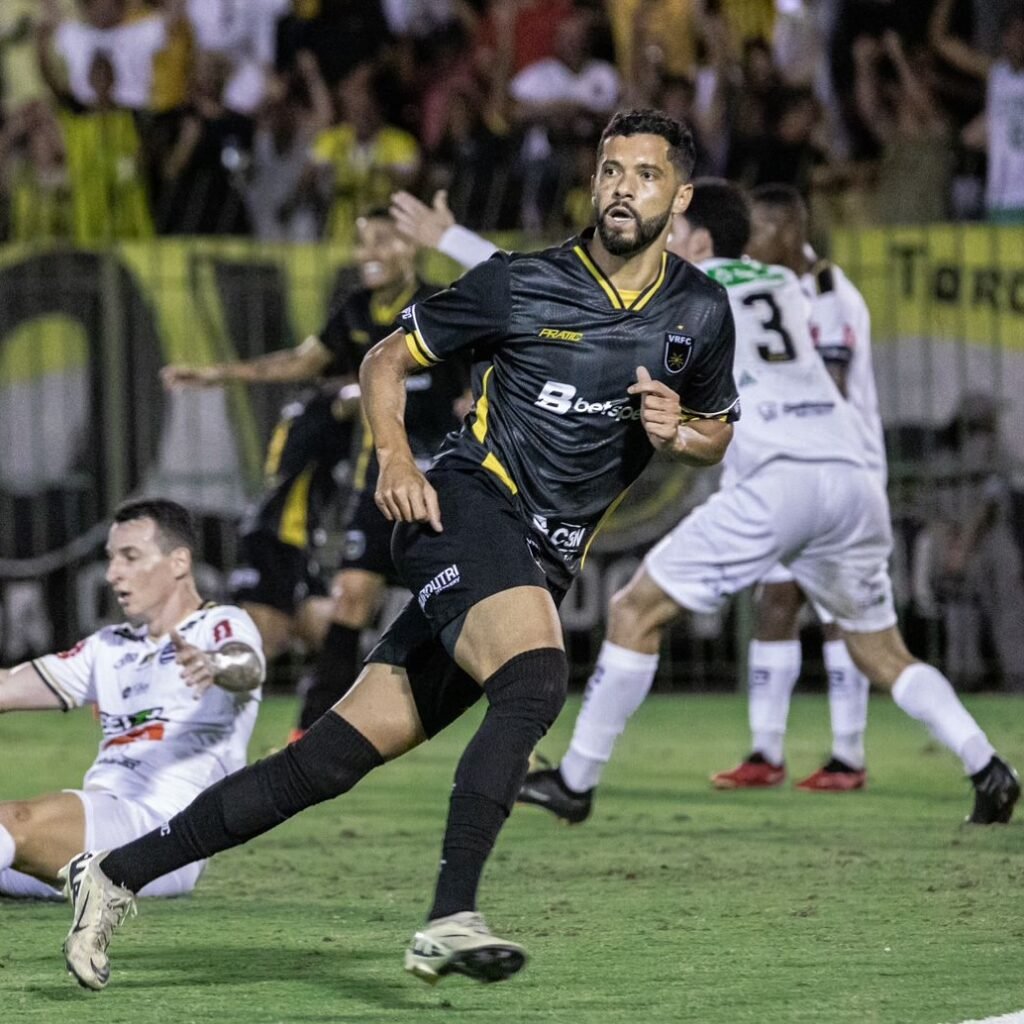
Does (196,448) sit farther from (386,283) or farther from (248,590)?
(386,283)

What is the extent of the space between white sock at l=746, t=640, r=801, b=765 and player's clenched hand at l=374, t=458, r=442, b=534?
441cm

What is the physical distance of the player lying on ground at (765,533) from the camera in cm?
809

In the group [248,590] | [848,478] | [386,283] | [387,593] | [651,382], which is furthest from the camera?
[387,593]

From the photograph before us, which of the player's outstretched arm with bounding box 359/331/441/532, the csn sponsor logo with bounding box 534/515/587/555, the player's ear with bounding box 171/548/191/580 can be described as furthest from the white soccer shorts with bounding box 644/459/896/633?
the player's outstretched arm with bounding box 359/331/441/532

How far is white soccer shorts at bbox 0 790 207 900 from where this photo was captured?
233 inches

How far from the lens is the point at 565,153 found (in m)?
13.7

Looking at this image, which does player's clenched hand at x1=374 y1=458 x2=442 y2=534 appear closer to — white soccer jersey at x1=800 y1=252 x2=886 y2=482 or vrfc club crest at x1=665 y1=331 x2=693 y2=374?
vrfc club crest at x1=665 y1=331 x2=693 y2=374

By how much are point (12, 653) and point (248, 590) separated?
278 cm

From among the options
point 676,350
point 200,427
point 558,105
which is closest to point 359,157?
point 558,105

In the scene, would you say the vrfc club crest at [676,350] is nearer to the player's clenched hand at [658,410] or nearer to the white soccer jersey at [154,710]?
the player's clenched hand at [658,410]

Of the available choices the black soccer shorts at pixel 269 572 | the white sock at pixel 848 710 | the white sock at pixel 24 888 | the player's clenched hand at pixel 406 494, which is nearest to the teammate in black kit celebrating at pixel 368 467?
the black soccer shorts at pixel 269 572

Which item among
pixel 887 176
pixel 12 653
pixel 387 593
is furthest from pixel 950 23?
pixel 12 653

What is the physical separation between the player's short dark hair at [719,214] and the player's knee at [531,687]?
372 centimetres

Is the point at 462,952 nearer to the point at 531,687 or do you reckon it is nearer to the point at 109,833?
the point at 531,687
